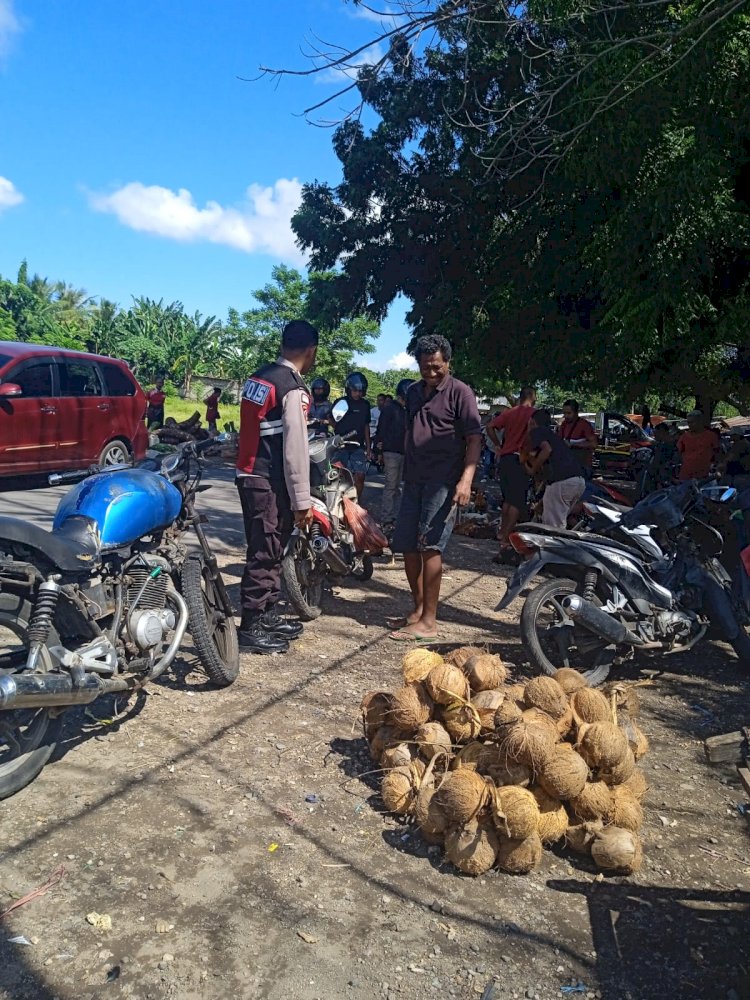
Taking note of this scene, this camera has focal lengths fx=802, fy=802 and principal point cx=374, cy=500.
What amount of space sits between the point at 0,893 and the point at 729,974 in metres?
2.32

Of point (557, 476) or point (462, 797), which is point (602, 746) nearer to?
point (462, 797)

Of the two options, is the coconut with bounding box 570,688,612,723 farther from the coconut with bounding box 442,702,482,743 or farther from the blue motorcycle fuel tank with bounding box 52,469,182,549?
the blue motorcycle fuel tank with bounding box 52,469,182,549

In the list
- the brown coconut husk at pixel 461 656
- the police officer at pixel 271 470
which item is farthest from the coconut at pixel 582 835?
the police officer at pixel 271 470

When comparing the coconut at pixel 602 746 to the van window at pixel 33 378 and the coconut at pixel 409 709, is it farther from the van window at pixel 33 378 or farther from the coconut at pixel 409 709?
the van window at pixel 33 378

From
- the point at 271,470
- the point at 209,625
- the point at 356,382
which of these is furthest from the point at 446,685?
the point at 356,382

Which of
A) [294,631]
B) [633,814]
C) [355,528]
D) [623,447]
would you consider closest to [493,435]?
[355,528]

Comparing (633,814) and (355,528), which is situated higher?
(355,528)

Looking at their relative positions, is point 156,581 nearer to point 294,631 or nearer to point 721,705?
point 294,631

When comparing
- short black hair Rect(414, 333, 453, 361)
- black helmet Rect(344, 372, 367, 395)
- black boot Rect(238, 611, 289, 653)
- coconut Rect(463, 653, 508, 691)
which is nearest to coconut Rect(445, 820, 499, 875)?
coconut Rect(463, 653, 508, 691)

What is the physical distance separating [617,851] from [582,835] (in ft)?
0.48

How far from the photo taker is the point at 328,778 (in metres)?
3.52

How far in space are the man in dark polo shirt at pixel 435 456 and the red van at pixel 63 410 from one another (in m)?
5.46

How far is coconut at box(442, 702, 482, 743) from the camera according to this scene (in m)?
3.32

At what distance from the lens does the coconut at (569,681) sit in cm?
354
